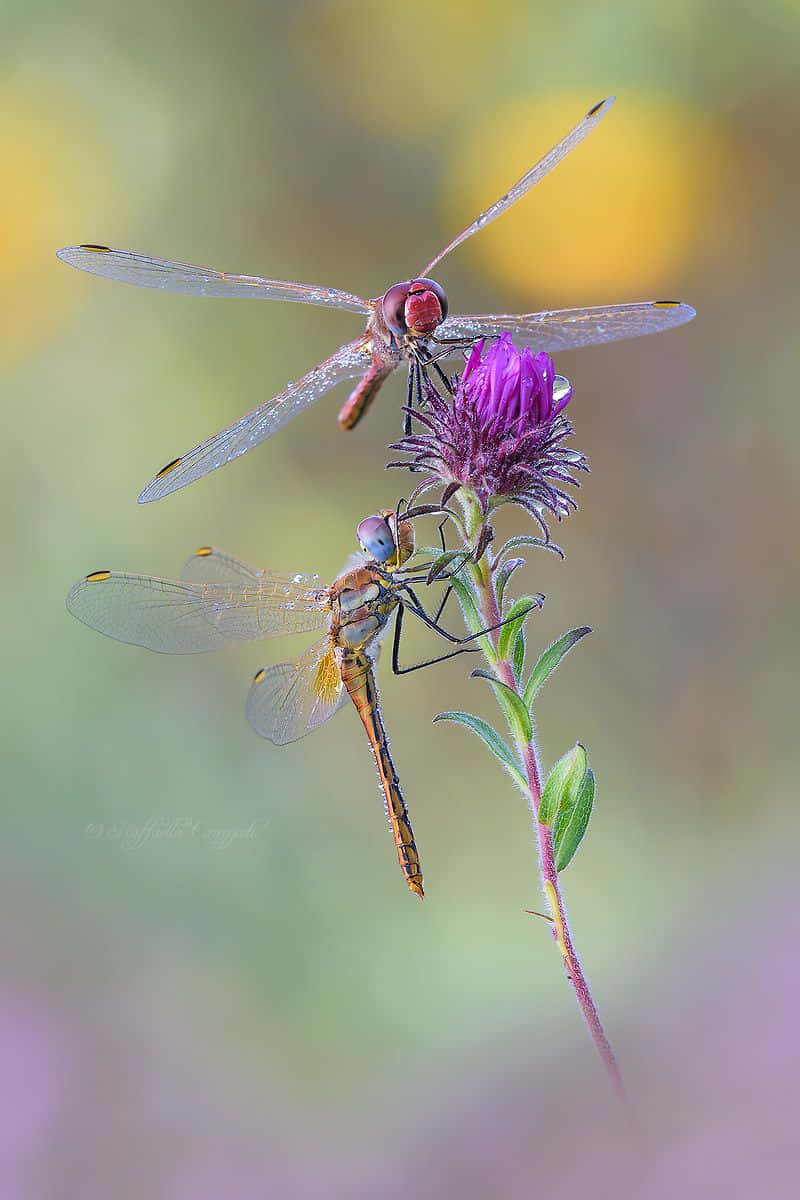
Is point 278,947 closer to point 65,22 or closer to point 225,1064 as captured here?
point 225,1064

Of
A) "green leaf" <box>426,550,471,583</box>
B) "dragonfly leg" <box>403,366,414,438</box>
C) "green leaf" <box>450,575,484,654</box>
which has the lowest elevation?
"green leaf" <box>450,575,484,654</box>

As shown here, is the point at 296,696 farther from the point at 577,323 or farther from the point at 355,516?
the point at 355,516

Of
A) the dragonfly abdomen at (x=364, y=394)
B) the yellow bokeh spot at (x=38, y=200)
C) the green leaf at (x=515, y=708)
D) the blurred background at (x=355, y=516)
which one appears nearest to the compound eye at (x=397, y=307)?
the dragonfly abdomen at (x=364, y=394)

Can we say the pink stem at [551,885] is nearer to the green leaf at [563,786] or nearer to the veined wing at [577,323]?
the green leaf at [563,786]

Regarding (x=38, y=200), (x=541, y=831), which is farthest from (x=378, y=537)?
(x=38, y=200)

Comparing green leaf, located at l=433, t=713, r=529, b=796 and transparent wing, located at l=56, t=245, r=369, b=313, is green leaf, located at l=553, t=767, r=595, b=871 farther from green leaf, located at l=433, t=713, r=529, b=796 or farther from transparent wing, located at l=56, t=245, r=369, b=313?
transparent wing, located at l=56, t=245, r=369, b=313

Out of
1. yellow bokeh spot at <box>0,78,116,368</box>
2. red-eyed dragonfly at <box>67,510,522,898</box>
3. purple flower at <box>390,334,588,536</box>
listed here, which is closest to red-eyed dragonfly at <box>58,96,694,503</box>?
purple flower at <box>390,334,588,536</box>
